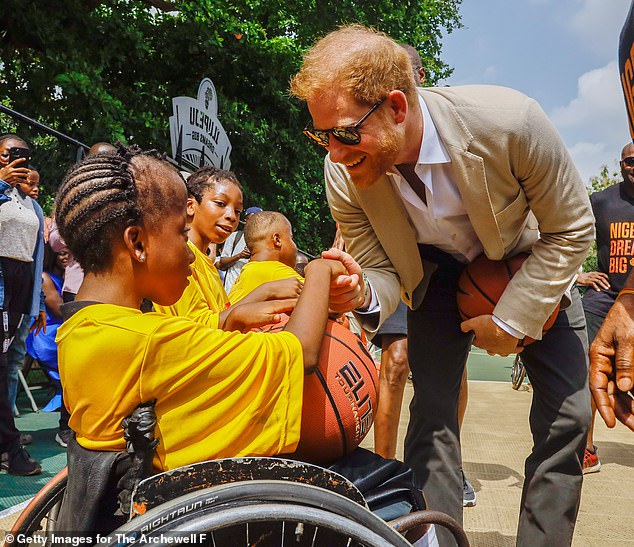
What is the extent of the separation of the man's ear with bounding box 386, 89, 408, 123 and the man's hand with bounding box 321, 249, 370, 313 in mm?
499

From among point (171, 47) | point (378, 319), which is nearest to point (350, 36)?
point (378, 319)

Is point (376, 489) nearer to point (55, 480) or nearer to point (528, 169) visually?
point (55, 480)

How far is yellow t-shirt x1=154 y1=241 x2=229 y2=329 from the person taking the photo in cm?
265

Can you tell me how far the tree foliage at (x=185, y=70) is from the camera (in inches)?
389

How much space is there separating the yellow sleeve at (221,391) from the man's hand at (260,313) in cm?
29

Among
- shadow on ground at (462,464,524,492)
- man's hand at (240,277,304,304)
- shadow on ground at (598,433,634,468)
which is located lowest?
shadow on ground at (462,464,524,492)

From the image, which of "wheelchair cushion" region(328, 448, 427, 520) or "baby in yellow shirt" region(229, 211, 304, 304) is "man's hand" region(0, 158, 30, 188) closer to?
"baby in yellow shirt" region(229, 211, 304, 304)

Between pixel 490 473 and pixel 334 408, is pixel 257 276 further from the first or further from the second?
pixel 490 473

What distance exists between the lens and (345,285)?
83.7 inches

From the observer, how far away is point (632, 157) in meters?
5.01

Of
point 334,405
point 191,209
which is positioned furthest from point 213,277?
point 334,405

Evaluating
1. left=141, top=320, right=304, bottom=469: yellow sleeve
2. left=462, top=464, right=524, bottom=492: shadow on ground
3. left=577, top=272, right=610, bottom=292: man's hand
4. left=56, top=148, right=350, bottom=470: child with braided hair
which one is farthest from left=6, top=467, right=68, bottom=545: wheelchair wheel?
left=577, top=272, right=610, bottom=292: man's hand

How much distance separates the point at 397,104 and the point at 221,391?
1.16m

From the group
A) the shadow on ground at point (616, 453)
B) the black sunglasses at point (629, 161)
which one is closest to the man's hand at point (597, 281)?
the black sunglasses at point (629, 161)
